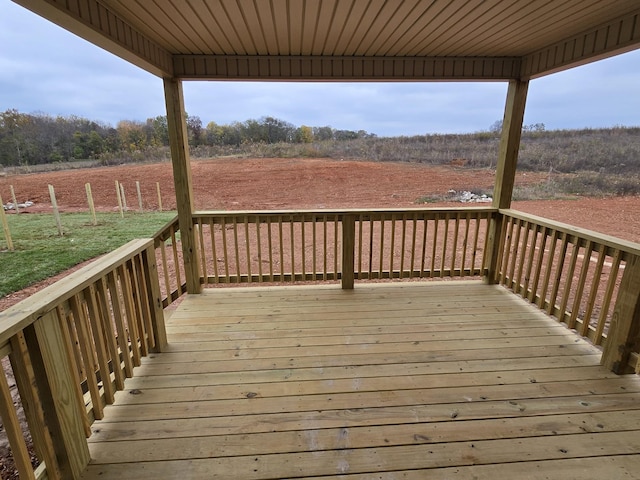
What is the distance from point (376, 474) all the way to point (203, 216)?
2.72 meters

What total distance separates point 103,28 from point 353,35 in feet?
5.59

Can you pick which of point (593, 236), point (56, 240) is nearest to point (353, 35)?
point (593, 236)

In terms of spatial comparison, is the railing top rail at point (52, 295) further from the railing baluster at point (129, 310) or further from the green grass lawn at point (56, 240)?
the green grass lawn at point (56, 240)

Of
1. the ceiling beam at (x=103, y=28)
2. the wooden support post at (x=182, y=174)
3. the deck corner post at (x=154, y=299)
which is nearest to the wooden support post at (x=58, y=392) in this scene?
the deck corner post at (x=154, y=299)

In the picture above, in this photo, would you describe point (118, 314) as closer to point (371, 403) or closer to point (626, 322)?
point (371, 403)

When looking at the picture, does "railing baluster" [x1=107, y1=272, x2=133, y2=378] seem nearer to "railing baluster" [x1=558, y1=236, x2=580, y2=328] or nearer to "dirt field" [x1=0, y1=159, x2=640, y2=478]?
"railing baluster" [x1=558, y1=236, x2=580, y2=328]

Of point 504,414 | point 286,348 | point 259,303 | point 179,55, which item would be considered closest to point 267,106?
point 179,55

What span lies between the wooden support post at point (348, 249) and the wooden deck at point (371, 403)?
2.00ft

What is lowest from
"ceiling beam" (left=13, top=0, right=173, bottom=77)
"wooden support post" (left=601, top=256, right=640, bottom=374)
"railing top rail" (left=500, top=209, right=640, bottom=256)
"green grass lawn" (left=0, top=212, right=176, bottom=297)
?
"green grass lawn" (left=0, top=212, right=176, bottom=297)

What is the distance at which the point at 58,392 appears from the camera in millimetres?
1259

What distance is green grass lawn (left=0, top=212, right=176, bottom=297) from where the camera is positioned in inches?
232

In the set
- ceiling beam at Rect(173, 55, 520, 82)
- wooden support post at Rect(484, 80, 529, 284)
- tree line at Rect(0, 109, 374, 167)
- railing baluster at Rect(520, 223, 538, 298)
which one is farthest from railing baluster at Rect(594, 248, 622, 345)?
tree line at Rect(0, 109, 374, 167)

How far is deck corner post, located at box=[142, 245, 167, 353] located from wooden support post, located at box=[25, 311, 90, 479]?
2.96 ft

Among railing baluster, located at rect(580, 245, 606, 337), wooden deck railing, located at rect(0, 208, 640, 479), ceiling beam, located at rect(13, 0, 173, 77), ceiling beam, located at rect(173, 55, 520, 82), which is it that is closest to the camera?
wooden deck railing, located at rect(0, 208, 640, 479)
